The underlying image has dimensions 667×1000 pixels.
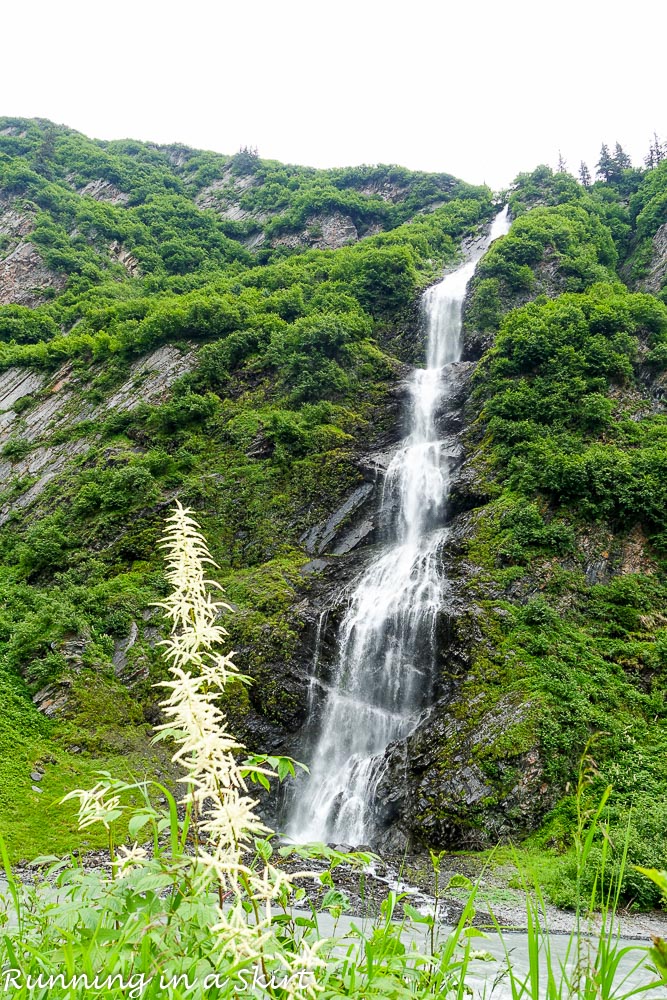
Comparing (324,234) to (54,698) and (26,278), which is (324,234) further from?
(54,698)

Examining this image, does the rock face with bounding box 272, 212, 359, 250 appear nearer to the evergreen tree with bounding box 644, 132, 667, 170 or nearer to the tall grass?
the evergreen tree with bounding box 644, 132, 667, 170

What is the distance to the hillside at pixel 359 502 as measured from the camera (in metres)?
13.4

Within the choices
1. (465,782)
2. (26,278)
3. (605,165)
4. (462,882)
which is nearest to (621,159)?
(605,165)

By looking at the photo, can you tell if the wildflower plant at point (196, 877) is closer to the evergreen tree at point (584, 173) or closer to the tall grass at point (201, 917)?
the tall grass at point (201, 917)

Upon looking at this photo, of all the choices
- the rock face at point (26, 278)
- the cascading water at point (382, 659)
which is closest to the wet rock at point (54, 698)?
the cascading water at point (382, 659)

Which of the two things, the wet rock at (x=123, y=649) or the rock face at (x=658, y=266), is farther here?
the rock face at (x=658, y=266)

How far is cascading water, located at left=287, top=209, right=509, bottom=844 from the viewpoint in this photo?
14.4 m

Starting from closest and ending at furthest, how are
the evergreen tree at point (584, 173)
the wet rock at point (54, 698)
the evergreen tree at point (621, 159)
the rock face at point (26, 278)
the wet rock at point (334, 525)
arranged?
the wet rock at point (54, 698), the wet rock at point (334, 525), the rock face at point (26, 278), the evergreen tree at point (621, 159), the evergreen tree at point (584, 173)

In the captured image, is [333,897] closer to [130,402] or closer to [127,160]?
[130,402]

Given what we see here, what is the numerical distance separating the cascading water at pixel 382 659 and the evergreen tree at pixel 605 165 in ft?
136

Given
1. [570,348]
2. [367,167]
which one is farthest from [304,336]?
[367,167]

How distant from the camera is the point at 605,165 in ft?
167

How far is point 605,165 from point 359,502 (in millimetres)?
45962

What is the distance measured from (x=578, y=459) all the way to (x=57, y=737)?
17.1 meters
